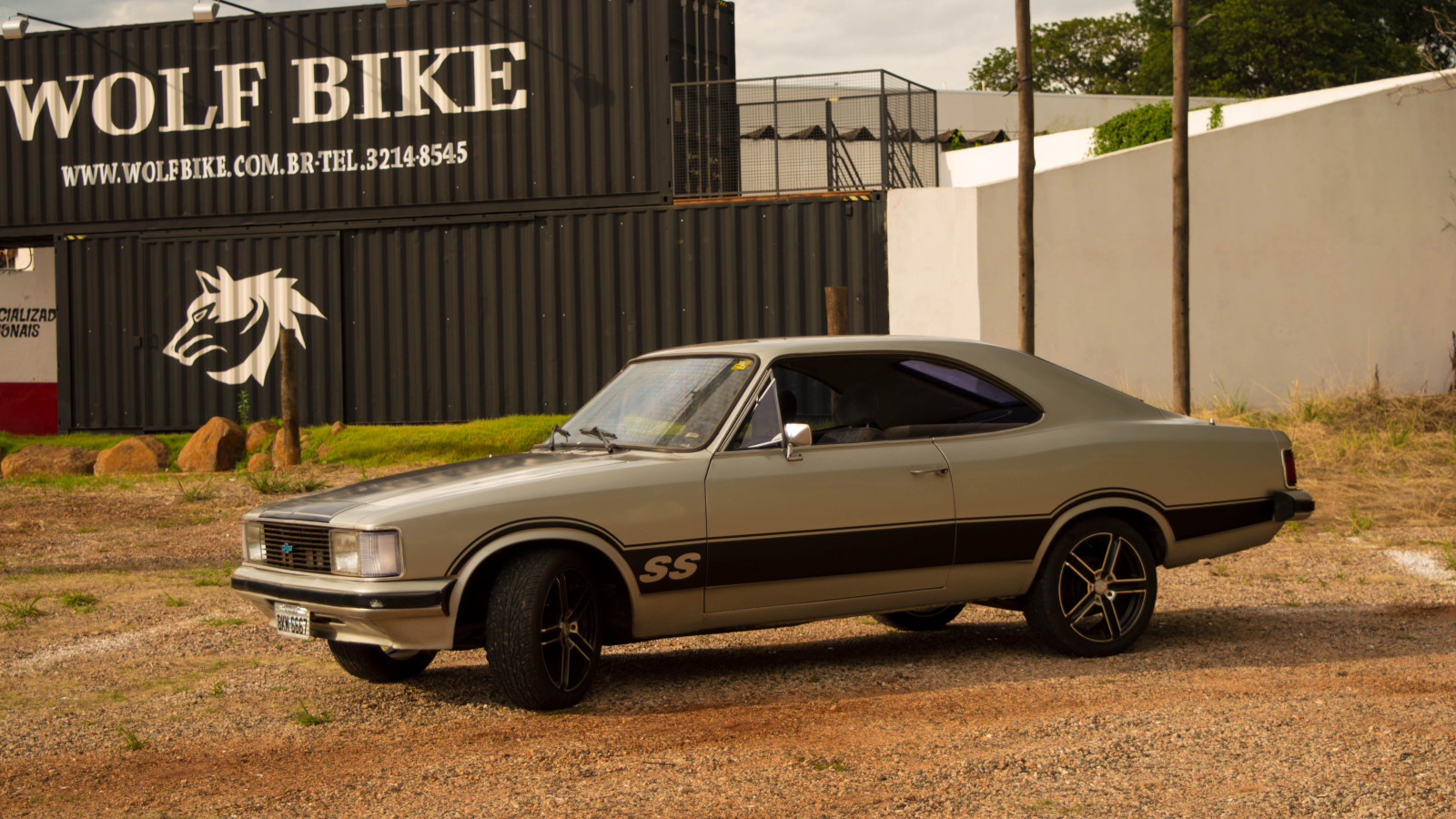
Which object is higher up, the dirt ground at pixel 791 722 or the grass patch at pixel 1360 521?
the grass patch at pixel 1360 521

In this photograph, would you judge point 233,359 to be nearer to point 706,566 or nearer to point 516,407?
point 516,407

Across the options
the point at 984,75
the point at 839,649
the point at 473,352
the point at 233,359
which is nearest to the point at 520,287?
the point at 473,352

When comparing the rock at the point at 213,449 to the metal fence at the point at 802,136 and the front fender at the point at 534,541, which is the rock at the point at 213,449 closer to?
the metal fence at the point at 802,136

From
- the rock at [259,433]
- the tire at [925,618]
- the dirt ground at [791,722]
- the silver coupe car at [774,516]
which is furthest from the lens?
the rock at [259,433]

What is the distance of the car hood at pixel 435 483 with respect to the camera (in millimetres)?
5012

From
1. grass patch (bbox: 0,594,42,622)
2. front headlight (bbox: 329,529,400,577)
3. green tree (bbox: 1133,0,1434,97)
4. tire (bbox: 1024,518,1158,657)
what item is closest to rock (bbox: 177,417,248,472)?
grass patch (bbox: 0,594,42,622)

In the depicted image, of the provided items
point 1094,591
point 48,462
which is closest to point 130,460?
point 48,462

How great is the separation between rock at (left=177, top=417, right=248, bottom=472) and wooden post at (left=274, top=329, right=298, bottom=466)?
1.18 metres

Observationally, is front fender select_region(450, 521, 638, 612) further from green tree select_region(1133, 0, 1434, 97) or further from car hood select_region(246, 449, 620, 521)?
green tree select_region(1133, 0, 1434, 97)

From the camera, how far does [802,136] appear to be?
17.9 meters

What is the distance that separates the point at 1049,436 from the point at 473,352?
14.9m

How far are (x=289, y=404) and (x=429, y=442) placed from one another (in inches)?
75.4

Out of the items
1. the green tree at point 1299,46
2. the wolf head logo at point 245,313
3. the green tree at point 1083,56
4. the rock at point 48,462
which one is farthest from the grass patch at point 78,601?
the green tree at point 1083,56

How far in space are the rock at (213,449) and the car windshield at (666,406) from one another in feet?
44.1
